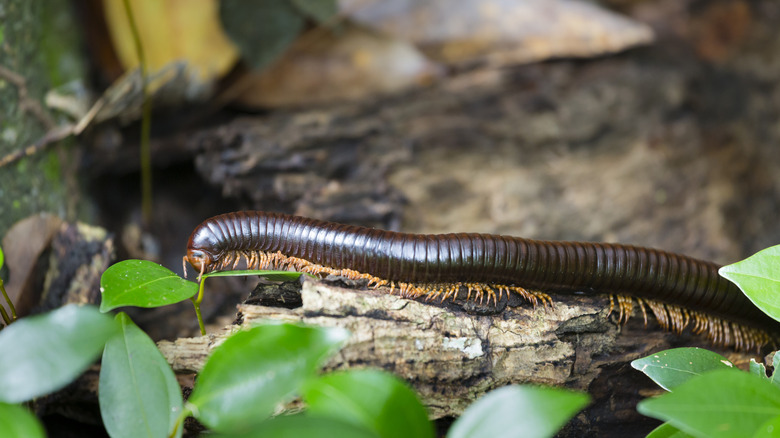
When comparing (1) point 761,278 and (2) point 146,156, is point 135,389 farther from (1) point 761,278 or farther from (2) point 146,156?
(2) point 146,156

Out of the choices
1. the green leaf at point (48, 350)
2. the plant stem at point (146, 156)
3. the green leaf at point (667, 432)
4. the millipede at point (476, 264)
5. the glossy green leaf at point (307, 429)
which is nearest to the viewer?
the glossy green leaf at point (307, 429)

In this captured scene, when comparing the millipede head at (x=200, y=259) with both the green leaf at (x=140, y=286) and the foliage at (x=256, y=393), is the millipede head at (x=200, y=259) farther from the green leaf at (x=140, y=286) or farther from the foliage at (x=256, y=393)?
the foliage at (x=256, y=393)

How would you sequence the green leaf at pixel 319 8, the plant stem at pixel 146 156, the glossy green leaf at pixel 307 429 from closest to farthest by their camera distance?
1. the glossy green leaf at pixel 307 429
2. the plant stem at pixel 146 156
3. the green leaf at pixel 319 8

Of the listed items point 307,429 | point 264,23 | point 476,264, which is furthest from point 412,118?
point 307,429

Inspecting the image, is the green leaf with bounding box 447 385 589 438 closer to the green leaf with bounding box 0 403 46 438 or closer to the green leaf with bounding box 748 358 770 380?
the green leaf with bounding box 0 403 46 438

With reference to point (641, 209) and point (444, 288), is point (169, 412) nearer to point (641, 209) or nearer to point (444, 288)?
point (444, 288)

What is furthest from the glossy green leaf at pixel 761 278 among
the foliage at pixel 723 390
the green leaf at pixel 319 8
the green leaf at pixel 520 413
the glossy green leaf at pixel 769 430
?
the green leaf at pixel 319 8
